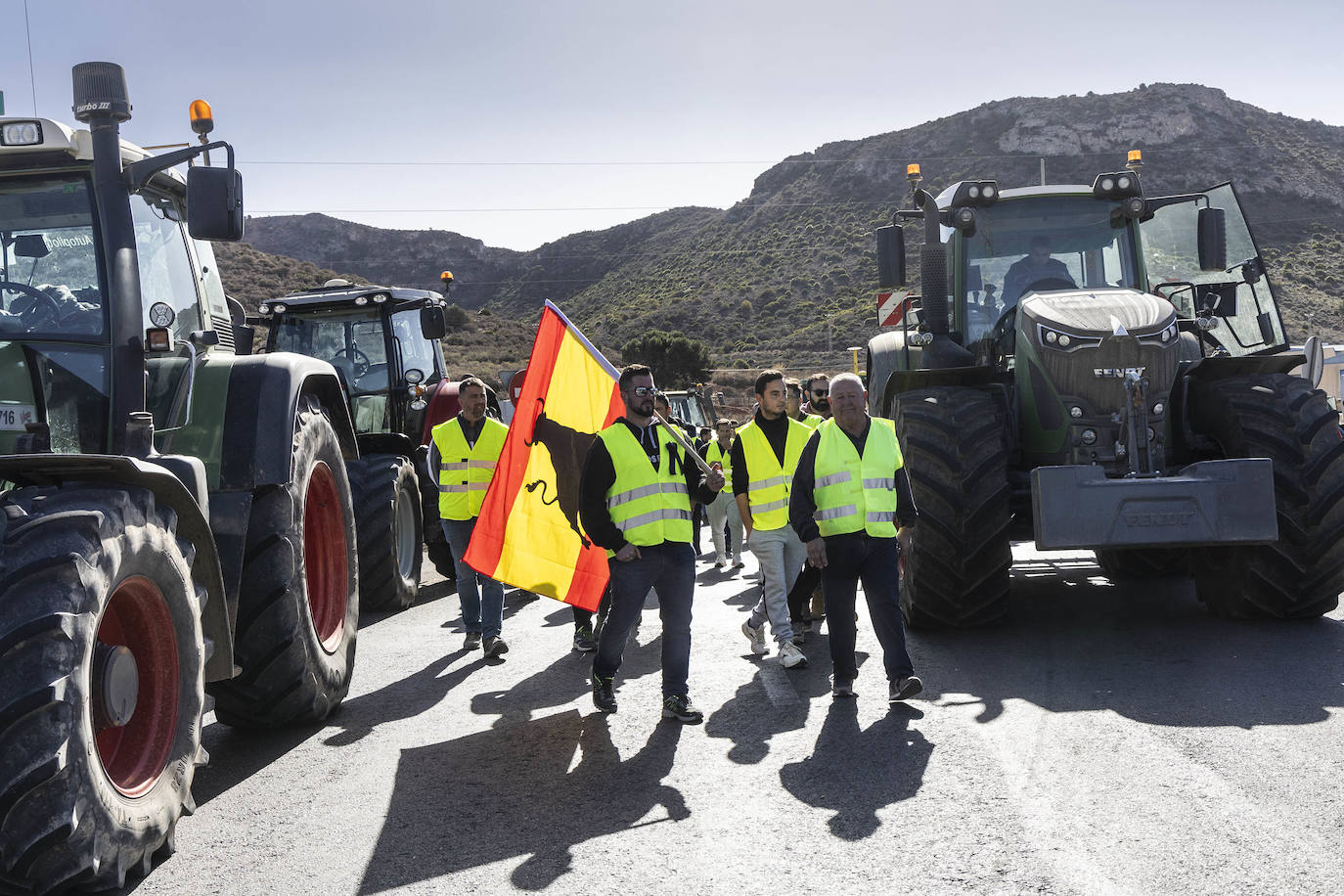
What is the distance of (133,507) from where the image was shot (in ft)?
14.1

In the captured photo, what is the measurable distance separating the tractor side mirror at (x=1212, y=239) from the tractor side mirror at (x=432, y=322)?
7.60 m

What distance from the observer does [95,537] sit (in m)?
3.99

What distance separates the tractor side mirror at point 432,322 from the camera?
13438mm

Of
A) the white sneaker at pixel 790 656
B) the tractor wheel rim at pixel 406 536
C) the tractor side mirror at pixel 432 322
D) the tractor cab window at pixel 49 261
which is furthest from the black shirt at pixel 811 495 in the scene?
the tractor side mirror at pixel 432 322

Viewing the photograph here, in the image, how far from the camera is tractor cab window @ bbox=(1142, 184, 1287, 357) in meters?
9.46

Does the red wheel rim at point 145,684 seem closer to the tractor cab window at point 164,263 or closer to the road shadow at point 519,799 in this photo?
the road shadow at point 519,799

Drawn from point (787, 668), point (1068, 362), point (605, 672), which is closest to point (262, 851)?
point (605, 672)

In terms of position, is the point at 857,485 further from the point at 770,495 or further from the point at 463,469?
the point at 463,469

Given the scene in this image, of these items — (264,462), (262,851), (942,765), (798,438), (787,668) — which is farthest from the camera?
(798,438)

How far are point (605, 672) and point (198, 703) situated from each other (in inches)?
108

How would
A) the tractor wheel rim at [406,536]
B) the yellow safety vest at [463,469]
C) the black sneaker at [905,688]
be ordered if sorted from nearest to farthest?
the black sneaker at [905,688] < the yellow safety vest at [463,469] < the tractor wheel rim at [406,536]

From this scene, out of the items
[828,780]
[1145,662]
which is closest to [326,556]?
[828,780]

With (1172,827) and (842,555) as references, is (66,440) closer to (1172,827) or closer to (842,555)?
(842,555)

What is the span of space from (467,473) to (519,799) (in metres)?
4.31
